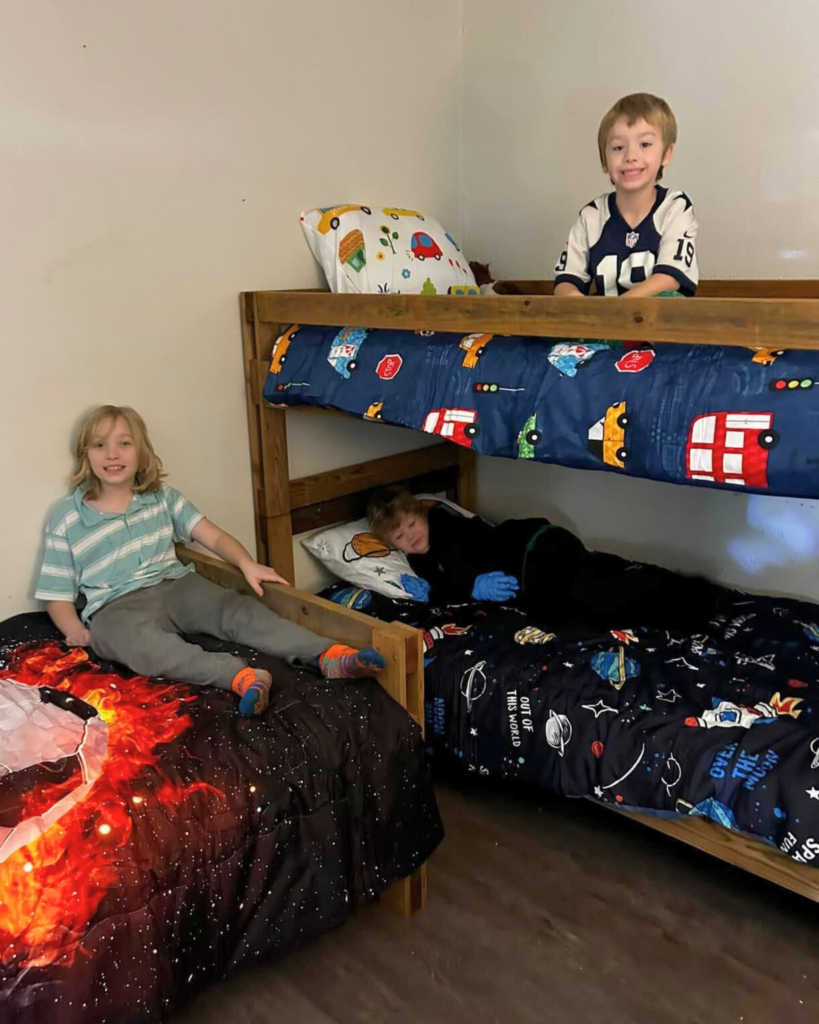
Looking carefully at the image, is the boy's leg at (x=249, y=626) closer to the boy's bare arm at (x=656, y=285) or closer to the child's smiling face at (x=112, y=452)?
the child's smiling face at (x=112, y=452)

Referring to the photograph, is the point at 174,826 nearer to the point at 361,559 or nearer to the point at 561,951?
the point at 561,951

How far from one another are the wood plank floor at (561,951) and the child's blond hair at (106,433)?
1.08 meters

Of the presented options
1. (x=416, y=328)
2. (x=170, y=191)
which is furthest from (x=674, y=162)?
(x=170, y=191)

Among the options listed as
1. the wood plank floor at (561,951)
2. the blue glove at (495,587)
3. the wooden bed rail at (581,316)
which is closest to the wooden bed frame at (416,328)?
the wooden bed rail at (581,316)

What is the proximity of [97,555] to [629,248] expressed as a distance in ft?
4.59

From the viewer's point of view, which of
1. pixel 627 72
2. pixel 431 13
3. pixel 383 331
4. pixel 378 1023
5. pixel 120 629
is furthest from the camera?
pixel 431 13

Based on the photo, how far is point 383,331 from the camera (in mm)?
2066

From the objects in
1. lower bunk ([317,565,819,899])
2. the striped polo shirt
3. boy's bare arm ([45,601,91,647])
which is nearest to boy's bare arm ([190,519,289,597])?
the striped polo shirt

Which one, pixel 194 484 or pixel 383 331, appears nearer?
pixel 383 331

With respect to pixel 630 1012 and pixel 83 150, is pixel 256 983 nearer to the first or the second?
pixel 630 1012

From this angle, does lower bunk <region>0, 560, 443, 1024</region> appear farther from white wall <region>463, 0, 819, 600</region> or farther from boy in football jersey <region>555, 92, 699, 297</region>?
white wall <region>463, 0, 819, 600</region>

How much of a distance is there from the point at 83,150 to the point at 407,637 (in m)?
1.30

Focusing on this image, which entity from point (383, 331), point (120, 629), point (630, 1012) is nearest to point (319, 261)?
point (383, 331)

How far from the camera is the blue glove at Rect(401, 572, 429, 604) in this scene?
2.51 metres
